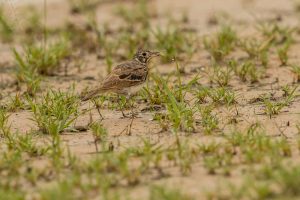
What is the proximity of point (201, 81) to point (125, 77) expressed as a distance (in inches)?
54.3

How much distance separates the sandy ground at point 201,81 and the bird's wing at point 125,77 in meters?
0.32

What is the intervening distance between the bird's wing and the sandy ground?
0.32 metres

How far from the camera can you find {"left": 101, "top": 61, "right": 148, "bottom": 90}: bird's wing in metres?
7.93

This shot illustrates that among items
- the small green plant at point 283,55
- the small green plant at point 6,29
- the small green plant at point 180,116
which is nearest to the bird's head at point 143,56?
the small green plant at point 180,116

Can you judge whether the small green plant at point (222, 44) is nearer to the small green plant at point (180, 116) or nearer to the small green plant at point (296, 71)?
the small green plant at point (296, 71)

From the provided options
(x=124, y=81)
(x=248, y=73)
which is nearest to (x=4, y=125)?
(x=124, y=81)

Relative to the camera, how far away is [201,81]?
9094 millimetres

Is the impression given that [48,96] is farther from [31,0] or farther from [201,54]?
[31,0]

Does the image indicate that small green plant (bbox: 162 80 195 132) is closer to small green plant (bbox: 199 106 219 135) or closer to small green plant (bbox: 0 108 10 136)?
small green plant (bbox: 199 106 219 135)

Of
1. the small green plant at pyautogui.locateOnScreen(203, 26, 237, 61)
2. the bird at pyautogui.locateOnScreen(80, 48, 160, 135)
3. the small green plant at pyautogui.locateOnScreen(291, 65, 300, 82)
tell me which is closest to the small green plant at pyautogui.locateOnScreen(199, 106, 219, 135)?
the bird at pyautogui.locateOnScreen(80, 48, 160, 135)

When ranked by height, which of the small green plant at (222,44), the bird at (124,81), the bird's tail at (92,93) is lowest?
the bird's tail at (92,93)

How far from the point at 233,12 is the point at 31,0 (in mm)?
3532

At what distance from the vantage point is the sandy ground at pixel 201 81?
21.4 ft

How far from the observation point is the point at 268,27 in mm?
10547
